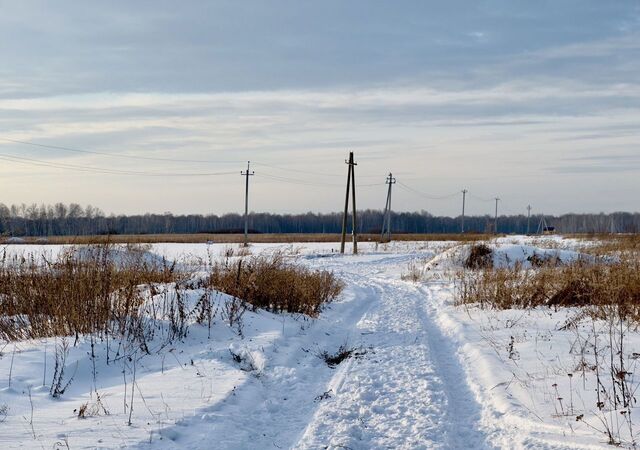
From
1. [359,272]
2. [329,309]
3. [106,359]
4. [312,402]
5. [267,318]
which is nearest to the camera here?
[312,402]

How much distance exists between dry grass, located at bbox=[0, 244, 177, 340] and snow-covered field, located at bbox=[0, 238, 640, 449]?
46cm

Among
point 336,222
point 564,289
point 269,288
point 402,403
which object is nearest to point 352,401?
point 402,403

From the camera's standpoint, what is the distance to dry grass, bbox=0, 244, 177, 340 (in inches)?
321

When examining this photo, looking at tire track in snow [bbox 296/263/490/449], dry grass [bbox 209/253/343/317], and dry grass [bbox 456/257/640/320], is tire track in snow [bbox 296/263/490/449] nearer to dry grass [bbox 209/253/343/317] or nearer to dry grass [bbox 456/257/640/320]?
dry grass [bbox 209/253/343/317]

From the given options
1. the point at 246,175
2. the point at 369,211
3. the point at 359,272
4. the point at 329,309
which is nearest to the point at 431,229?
the point at 369,211

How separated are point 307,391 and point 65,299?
13.6 feet

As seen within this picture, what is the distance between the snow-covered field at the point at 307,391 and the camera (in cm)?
498

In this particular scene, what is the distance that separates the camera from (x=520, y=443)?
5074 mm

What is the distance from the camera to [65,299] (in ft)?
27.3

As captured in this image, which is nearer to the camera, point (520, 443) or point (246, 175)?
point (520, 443)

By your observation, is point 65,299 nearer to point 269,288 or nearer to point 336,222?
point 269,288

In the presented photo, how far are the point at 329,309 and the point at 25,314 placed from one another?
23.5ft

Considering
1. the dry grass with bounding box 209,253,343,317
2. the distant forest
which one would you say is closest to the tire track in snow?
the dry grass with bounding box 209,253,343,317

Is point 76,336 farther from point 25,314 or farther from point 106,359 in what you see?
point 25,314
